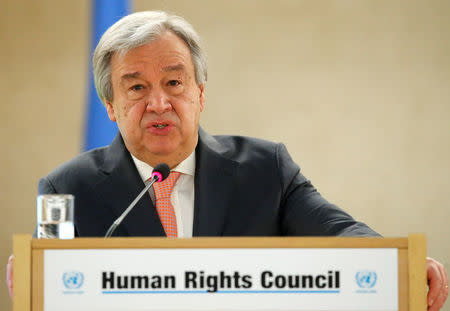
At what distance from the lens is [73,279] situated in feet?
4.85

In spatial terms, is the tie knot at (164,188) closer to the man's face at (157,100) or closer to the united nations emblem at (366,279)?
the man's face at (157,100)

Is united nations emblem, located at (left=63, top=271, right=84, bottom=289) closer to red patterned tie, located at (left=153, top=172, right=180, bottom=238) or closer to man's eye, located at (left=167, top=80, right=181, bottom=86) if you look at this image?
red patterned tie, located at (left=153, top=172, right=180, bottom=238)

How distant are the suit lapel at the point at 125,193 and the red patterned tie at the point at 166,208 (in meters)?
0.05

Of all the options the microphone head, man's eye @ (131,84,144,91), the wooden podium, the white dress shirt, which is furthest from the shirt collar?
the wooden podium

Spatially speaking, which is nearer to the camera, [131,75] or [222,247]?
[222,247]

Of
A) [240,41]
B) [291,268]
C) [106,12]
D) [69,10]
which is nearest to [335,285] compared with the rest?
[291,268]

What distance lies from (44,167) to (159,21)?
10.1 ft

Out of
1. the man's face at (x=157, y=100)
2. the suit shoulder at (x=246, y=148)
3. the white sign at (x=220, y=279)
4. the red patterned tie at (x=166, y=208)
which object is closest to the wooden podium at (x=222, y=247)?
the white sign at (x=220, y=279)

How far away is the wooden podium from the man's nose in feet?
3.15

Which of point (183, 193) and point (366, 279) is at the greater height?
point (183, 193)

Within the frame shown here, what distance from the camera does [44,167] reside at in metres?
5.22

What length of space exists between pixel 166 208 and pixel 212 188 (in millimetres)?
197

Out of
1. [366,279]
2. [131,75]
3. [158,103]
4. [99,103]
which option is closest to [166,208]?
[158,103]

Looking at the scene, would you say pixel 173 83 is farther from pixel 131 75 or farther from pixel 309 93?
pixel 309 93
